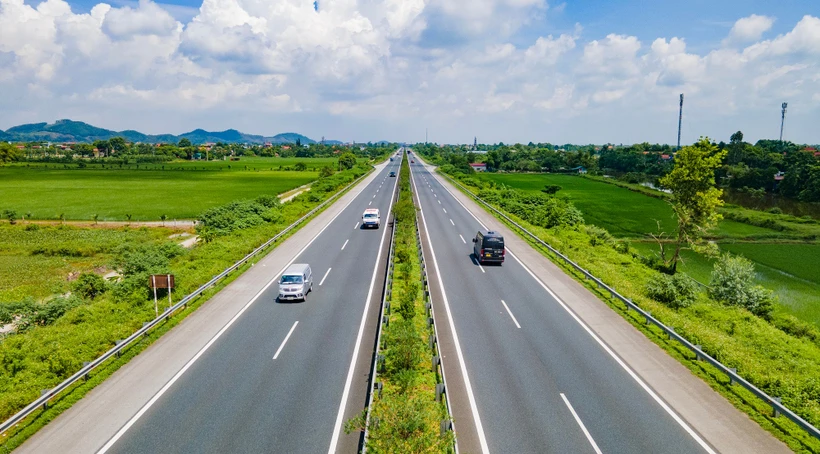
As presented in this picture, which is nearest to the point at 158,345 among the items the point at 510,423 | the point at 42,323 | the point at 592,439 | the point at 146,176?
the point at 42,323

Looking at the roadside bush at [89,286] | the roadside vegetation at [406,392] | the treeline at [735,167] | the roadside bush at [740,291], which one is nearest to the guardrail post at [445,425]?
the roadside vegetation at [406,392]

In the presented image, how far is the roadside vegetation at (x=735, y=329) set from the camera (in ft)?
49.1

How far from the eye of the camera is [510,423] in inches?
551

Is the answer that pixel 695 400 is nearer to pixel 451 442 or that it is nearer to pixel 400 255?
pixel 451 442

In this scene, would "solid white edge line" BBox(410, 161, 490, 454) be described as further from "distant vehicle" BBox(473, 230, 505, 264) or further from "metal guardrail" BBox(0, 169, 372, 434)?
"metal guardrail" BBox(0, 169, 372, 434)

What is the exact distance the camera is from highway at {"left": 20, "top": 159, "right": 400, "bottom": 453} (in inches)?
516

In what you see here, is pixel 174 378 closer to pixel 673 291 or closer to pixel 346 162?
pixel 673 291

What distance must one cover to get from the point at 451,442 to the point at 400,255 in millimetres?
21253

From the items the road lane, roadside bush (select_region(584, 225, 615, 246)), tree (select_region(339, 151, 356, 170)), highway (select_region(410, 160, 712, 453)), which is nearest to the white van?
the road lane

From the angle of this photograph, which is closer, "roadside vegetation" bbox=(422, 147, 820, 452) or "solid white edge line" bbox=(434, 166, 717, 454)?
"solid white edge line" bbox=(434, 166, 717, 454)

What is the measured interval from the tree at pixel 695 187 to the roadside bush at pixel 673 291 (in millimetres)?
11410

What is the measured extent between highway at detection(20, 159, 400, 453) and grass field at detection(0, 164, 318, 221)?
48.9 metres

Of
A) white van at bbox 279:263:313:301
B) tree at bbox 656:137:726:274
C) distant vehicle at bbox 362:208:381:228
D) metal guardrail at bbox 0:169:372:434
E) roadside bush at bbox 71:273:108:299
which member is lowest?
roadside bush at bbox 71:273:108:299

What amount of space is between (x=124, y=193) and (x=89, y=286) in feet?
245
